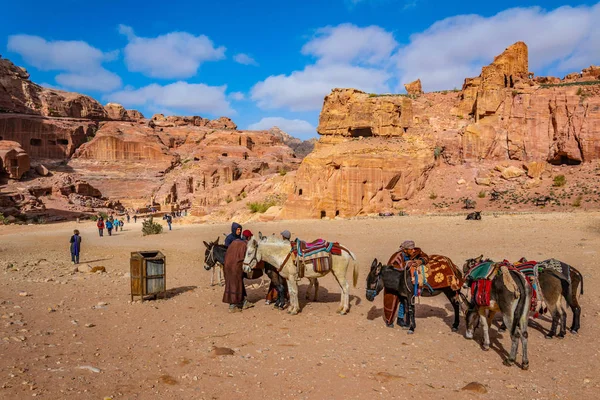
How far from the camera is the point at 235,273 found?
8.88 metres

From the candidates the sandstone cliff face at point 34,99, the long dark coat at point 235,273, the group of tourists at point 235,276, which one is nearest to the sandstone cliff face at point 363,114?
the group of tourists at point 235,276

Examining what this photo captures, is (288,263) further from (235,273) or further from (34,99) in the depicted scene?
(34,99)

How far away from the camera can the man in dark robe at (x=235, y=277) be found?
8.82 meters

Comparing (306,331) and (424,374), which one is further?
(306,331)

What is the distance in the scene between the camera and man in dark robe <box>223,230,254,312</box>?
8820mm

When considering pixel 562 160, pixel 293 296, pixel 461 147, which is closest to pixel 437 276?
pixel 293 296

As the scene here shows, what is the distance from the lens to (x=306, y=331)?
24.6 ft

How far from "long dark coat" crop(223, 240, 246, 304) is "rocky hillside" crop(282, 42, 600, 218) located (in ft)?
82.7

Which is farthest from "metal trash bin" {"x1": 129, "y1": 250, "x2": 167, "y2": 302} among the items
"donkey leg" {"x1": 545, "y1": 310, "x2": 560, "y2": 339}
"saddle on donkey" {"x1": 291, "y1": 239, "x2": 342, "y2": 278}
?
"donkey leg" {"x1": 545, "y1": 310, "x2": 560, "y2": 339}

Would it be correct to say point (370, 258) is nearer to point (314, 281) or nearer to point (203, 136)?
point (314, 281)

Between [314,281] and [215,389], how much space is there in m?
5.10

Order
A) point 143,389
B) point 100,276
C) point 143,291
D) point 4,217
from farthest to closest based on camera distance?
1. point 4,217
2. point 100,276
3. point 143,291
4. point 143,389

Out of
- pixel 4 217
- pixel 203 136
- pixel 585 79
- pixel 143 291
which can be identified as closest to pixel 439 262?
pixel 143 291

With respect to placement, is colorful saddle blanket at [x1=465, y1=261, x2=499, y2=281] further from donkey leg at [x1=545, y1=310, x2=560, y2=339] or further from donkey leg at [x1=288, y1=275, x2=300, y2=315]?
donkey leg at [x1=288, y1=275, x2=300, y2=315]
